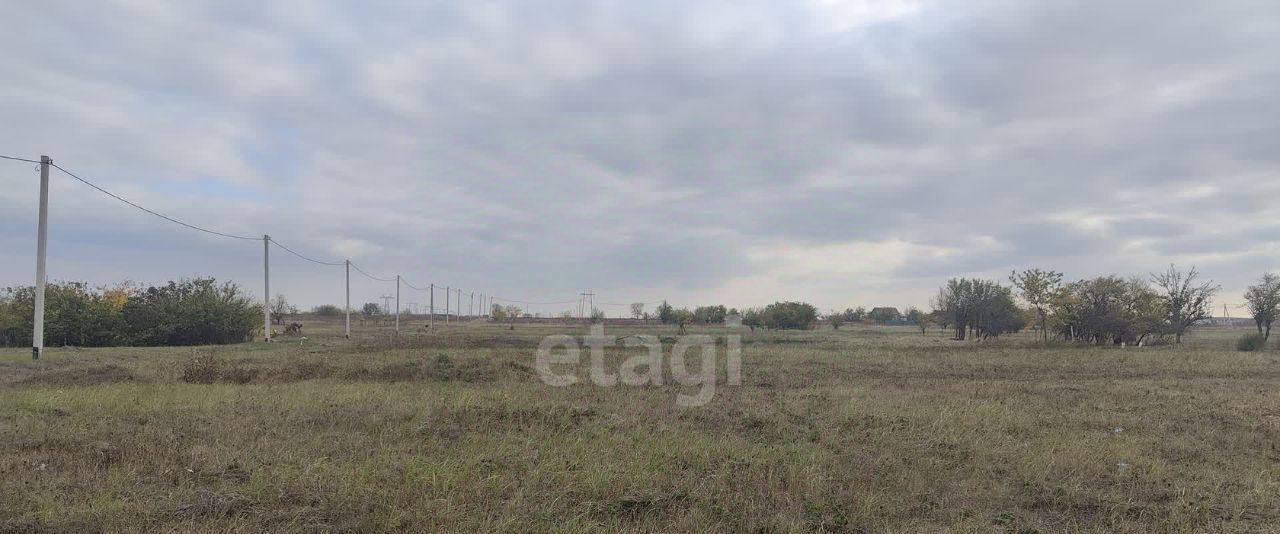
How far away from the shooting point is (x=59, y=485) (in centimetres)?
559

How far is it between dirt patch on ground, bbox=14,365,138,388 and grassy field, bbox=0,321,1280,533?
18 centimetres

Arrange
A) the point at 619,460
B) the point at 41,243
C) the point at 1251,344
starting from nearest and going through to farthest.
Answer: the point at 619,460 → the point at 41,243 → the point at 1251,344

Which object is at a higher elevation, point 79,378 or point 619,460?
point 79,378

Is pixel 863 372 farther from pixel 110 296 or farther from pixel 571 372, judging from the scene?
pixel 110 296

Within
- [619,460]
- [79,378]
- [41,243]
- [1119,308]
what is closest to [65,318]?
[41,243]

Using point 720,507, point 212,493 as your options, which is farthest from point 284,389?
point 720,507

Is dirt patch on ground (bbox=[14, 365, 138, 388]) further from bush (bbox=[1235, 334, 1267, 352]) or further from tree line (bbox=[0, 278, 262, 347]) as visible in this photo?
bush (bbox=[1235, 334, 1267, 352])

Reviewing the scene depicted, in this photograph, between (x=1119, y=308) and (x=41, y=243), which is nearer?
(x=41, y=243)

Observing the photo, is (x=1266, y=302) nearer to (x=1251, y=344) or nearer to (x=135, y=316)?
(x=1251, y=344)

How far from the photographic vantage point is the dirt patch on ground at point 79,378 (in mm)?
13242

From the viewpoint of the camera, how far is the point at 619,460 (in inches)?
276

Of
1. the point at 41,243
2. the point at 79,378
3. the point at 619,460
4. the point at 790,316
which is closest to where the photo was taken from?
the point at 619,460

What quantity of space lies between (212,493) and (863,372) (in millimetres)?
16688

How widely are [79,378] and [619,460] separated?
13415 millimetres
